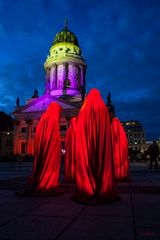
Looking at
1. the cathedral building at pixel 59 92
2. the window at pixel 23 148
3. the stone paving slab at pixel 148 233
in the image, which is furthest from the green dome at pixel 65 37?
the stone paving slab at pixel 148 233

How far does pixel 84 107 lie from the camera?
8211mm

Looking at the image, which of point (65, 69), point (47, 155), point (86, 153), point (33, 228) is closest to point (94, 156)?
point (86, 153)

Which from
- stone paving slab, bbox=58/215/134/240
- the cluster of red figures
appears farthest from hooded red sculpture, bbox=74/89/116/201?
stone paving slab, bbox=58/215/134/240

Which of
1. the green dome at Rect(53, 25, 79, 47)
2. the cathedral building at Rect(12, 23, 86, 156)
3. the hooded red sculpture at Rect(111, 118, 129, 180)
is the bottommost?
the hooded red sculpture at Rect(111, 118, 129, 180)

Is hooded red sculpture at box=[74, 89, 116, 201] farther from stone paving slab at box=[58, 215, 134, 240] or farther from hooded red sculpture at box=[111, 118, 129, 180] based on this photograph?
hooded red sculpture at box=[111, 118, 129, 180]

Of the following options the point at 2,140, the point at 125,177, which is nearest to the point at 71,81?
the point at 2,140

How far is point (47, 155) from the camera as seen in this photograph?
8.94 m

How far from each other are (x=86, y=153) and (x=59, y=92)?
216 ft

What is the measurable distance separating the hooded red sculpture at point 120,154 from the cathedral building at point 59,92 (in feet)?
170

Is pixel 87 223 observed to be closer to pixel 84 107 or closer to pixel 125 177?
pixel 84 107

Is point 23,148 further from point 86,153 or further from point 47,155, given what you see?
point 86,153

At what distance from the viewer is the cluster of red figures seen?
7.33 meters

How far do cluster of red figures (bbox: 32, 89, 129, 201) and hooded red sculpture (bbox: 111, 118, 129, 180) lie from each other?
4.91m

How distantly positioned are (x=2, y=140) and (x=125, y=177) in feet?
233
